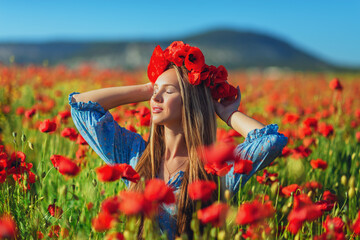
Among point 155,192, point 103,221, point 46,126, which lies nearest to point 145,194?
point 155,192

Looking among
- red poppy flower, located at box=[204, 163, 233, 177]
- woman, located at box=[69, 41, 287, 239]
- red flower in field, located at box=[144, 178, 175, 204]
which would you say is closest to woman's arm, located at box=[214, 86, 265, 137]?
woman, located at box=[69, 41, 287, 239]

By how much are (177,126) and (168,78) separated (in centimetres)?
19

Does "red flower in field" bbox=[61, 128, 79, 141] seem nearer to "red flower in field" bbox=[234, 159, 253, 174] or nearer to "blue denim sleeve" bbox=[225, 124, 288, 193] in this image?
"blue denim sleeve" bbox=[225, 124, 288, 193]

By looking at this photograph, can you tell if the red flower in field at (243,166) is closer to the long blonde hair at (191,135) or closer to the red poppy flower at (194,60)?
the long blonde hair at (191,135)

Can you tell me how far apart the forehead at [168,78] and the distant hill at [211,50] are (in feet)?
166

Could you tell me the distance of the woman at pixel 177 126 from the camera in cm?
146

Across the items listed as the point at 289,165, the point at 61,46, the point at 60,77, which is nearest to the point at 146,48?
the point at 61,46

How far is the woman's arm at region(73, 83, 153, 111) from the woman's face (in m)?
0.16

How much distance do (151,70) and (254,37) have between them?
7596 centimetres

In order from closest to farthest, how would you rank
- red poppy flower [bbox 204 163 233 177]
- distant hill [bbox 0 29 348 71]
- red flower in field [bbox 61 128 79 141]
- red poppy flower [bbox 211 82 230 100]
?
red poppy flower [bbox 204 163 233 177], red poppy flower [bbox 211 82 230 100], red flower in field [bbox 61 128 79 141], distant hill [bbox 0 29 348 71]

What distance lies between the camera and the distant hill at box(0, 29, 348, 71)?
5647 centimetres

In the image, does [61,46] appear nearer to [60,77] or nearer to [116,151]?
[60,77]

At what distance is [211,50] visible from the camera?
6662 cm

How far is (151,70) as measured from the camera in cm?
161
